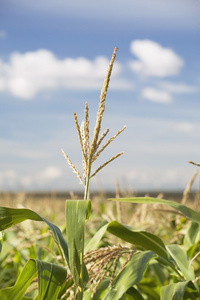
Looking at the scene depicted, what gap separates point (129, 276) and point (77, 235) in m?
0.20

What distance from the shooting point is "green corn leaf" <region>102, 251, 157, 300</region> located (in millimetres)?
924

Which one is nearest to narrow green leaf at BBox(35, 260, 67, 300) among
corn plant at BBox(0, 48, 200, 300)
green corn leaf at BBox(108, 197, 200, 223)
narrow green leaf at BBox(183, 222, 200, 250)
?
corn plant at BBox(0, 48, 200, 300)

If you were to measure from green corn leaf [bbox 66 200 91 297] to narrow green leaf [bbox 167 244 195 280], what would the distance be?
1.57 feet

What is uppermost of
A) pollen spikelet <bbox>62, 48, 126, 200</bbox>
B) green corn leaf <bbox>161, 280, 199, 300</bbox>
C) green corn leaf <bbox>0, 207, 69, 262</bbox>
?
pollen spikelet <bbox>62, 48, 126, 200</bbox>

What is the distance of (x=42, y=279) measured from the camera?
885mm

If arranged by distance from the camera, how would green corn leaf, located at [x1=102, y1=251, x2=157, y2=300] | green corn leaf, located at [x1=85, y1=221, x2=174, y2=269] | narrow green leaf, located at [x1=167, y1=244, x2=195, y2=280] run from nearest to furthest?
green corn leaf, located at [x1=102, y1=251, x2=157, y2=300]
green corn leaf, located at [x1=85, y1=221, x2=174, y2=269]
narrow green leaf, located at [x1=167, y1=244, x2=195, y2=280]

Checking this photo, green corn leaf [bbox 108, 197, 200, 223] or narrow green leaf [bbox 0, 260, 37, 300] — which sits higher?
green corn leaf [bbox 108, 197, 200, 223]

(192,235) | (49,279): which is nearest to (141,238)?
(49,279)

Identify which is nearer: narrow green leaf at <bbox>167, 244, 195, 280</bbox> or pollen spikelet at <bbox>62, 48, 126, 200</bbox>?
pollen spikelet at <bbox>62, 48, 126, 200</bbox>

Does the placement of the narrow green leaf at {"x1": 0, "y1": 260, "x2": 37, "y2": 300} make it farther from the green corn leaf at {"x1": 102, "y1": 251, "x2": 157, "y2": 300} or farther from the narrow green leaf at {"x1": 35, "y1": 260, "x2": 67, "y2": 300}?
the green corn leaf at {"x1": 102, "y1": 251, "x2": 157, "y2": 300}

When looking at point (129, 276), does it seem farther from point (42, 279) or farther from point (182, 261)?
point (182, 261)

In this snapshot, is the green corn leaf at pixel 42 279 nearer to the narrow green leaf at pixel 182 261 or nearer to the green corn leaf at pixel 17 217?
the green corn leaf at pixel 17 217

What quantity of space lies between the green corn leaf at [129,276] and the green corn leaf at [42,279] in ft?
0.35

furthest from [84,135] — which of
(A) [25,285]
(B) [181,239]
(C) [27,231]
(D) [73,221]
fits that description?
(C) [27,231]
